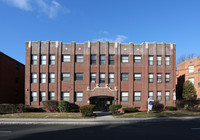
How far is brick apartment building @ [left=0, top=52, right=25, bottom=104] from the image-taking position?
27.3 metres

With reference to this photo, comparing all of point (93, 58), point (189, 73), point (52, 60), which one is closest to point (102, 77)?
point (93, 58)

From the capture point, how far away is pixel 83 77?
26359 mm

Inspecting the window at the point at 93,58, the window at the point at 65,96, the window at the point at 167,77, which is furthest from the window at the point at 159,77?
the window at the point at 65,96

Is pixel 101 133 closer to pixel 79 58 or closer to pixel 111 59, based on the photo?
pixel 111 59

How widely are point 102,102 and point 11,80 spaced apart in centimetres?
1716

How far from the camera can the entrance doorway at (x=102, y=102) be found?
86.9 ft

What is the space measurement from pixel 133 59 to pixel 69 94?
1187cm

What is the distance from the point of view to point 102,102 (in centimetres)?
2658

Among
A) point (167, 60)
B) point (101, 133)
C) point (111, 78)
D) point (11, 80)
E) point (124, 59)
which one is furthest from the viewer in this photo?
point (11, 80)

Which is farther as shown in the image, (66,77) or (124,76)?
(124,76)

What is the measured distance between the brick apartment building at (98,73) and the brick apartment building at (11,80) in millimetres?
4703

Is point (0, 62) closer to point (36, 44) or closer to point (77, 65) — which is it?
point (36, 44)

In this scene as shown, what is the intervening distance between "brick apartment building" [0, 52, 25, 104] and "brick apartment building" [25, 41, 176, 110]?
4703 mm

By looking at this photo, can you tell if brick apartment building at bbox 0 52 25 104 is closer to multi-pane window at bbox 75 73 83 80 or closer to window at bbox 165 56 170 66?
multi-pane window at bbox 75 73 83 80
